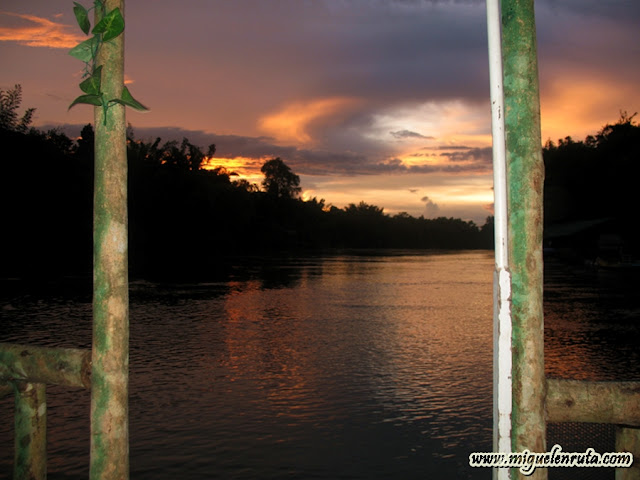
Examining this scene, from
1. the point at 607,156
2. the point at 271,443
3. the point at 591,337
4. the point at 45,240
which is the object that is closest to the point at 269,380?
the point at 271,443

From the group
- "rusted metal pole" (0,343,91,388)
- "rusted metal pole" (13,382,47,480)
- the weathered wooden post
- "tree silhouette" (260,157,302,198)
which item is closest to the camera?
"rusted metal pole" (0,343,91,388)

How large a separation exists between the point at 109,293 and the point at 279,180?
9213cm

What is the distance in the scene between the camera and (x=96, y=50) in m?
2.60

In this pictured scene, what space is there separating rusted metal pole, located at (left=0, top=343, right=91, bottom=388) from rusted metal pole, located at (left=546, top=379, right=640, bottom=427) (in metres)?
2.12

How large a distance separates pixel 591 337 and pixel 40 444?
33.7ft

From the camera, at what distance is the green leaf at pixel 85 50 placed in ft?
8.48

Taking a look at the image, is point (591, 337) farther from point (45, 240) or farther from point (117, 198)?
point (45, 240)

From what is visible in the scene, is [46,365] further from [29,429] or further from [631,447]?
[631,447]

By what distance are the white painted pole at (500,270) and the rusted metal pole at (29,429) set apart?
240 cm

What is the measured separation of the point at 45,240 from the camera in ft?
133

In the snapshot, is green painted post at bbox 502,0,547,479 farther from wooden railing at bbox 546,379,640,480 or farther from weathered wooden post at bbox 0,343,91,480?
weathered wooden post at bbox 0,343,91,480

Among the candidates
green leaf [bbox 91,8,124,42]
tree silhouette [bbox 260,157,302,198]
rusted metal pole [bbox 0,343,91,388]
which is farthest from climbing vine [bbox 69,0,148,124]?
tree silhouette [bbox 260,157,302,198]

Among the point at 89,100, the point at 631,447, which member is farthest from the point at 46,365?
the point at 631,447

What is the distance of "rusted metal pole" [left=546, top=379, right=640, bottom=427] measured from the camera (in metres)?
2.50
